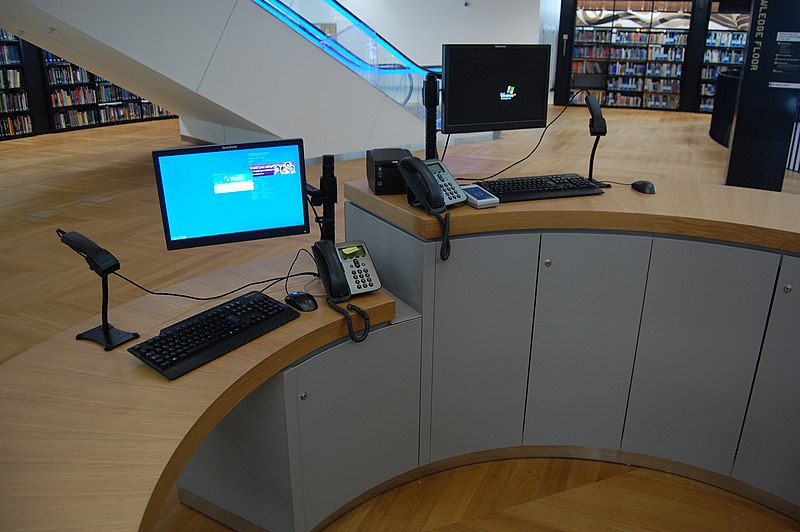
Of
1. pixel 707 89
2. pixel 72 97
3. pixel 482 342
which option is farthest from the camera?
pixel 707 89

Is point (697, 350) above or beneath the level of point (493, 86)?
beneath

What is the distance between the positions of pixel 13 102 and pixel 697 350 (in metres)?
10.7

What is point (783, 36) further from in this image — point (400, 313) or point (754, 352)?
point (400, 313)

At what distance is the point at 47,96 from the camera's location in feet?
34.5

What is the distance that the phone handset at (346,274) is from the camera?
6.98ft

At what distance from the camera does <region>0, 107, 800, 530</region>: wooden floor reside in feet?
7.96

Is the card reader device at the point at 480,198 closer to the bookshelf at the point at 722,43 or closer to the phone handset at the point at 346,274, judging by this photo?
the phone handset at the point at 346,274

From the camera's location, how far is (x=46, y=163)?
329 inches

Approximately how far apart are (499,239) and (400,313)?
0.45 metres

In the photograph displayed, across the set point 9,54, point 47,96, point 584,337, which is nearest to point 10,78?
point 9,54

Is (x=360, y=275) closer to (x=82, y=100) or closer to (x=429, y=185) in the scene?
(x=429, y=185)

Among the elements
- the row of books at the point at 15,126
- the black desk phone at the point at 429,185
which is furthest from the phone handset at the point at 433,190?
the row of books at the point at 15,126

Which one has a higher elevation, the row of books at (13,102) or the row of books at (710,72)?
the row of books at (710,72)

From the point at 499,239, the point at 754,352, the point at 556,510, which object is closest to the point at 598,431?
the point at 556,510
